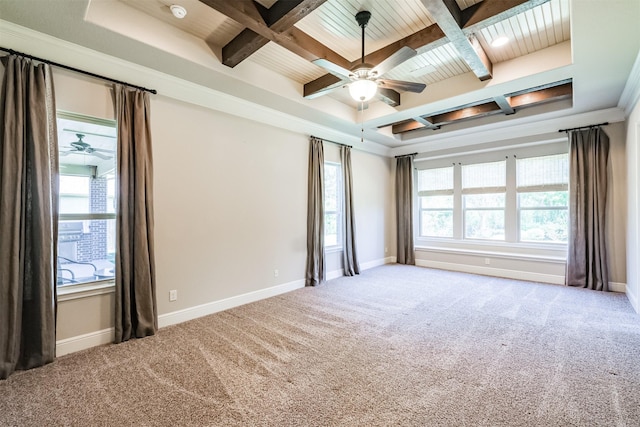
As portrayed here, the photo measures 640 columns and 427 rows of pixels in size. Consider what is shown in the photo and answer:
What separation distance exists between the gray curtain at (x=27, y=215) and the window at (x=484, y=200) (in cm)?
659

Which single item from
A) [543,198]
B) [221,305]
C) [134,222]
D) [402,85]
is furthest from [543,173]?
[134,222]

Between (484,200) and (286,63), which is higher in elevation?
(286,63)

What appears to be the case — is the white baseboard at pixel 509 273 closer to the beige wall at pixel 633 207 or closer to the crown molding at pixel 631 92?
the beige wall at pixel 633 207

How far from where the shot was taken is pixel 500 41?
3.13 metres

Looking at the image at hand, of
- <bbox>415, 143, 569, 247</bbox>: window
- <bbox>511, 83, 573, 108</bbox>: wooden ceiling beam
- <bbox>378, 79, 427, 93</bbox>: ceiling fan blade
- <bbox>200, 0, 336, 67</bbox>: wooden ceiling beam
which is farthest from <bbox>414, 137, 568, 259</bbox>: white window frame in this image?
<bbox>200, 0, 336, 67</bbox>: wooden ceiling beam

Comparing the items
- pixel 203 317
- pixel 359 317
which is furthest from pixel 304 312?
pixel 203 317

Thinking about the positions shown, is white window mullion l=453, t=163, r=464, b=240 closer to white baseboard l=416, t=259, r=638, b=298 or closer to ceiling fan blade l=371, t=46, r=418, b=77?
white baseboard l=416, t=259, r=638, b=298

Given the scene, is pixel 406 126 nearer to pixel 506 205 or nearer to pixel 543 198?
pixel 506 205

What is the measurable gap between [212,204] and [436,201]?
16.5 feet

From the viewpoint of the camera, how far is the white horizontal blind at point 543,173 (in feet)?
16.7

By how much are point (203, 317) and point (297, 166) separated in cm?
266

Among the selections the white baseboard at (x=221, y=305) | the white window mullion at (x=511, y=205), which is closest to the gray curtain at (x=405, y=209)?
the white window mullion at (x=511, y=205)

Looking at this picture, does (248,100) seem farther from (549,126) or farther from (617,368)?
(549,126)

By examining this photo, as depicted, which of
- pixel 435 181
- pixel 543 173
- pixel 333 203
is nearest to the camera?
pixel 543 173
